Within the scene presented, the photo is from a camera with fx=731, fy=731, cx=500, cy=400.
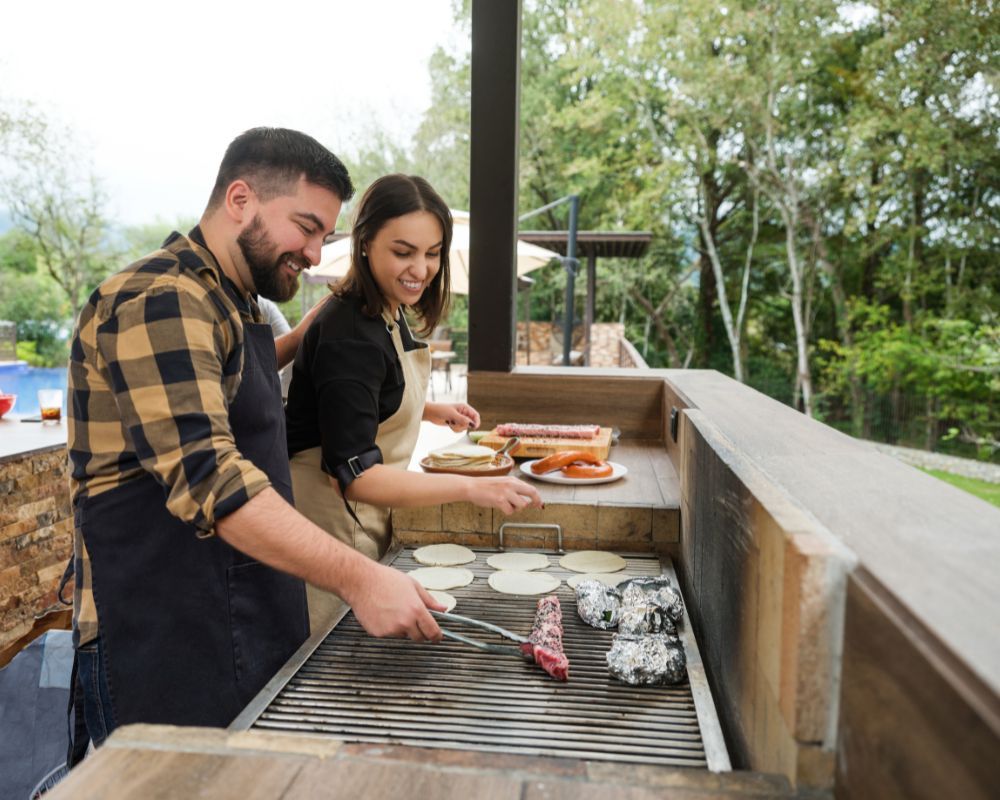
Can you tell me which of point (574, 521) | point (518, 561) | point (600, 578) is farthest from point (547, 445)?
point (600, 578)

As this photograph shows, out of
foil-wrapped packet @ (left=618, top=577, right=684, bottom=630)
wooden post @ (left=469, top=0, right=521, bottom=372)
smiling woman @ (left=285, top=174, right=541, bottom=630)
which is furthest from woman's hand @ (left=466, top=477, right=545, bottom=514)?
wooden post @ (left=469, top=0, right=521, bottom=372)

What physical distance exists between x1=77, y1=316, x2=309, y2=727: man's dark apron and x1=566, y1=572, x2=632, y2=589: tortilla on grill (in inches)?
27.1

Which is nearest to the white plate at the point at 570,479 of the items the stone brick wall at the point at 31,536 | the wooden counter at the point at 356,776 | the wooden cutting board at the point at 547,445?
the wooden cutting board at the point at 547,445

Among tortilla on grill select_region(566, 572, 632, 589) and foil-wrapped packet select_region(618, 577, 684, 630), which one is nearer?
foil-wrapped packet select_region(618, 577, 684, 630)

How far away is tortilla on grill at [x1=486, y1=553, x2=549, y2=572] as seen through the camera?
1.86m

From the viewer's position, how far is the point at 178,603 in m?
1.40

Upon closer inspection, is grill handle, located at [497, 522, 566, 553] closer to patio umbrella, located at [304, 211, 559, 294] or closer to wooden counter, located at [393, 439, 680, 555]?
wooden counter, located at [393, 439, 680, 555]

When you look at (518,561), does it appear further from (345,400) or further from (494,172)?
(494,172)

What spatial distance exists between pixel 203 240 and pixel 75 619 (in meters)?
0.79

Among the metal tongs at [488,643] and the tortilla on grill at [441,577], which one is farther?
the tortilla on grill at [441,577]

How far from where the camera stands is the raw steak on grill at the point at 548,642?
129 centimetres

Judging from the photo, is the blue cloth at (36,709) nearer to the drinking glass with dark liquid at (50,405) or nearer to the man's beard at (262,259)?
the man's beard at (262,259)

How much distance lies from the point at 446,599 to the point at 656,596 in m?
0.46

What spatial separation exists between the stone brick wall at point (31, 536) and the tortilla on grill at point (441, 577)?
8.32ft
